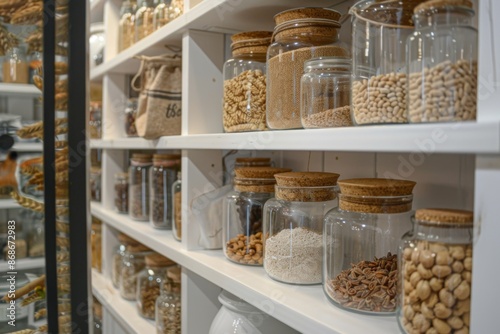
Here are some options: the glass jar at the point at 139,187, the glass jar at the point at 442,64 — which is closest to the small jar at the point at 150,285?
the glass jar at the point at 139,187

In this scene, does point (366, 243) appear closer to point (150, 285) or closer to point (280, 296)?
point (280, 296)

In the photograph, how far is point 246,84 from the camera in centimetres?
113

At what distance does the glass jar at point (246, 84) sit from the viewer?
1104mm

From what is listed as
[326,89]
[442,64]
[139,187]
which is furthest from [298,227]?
[139,187]

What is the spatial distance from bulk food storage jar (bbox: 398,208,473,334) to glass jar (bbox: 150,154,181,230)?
108 centimetres

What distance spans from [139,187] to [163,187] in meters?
0.22

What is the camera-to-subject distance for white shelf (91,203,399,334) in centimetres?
81

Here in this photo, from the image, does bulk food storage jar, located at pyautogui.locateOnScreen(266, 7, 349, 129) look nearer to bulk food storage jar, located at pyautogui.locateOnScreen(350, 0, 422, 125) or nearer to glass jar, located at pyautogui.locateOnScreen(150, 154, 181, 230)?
bulk food storage jar, located at pyautogui.locateOnScreen(350, 0, 422, 125)

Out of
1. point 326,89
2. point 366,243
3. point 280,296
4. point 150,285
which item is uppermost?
point 326,89

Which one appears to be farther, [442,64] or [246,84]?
[246,84]

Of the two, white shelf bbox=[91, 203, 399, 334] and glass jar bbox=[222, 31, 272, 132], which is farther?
glass jar bbox=[222, 31, 272, 132]

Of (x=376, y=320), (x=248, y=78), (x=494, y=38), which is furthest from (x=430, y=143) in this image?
(x=248, y=78)

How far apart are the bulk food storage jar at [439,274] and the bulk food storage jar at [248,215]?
51 cm

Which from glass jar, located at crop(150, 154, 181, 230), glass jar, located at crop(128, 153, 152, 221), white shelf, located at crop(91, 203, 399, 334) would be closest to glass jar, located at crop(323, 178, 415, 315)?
white shelf, located at crop(91, 203, 399, 334)
